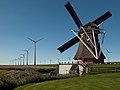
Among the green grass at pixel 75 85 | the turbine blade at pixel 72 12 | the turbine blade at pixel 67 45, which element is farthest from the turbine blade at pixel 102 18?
the green grass at pixel 75 85

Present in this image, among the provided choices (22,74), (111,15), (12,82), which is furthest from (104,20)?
(12,82)

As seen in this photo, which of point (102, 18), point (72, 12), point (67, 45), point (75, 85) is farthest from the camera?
point (67, 45)

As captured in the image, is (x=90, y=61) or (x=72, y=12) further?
(x=72, y=12)

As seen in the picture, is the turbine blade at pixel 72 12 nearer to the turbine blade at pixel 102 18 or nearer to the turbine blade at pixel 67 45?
the turbine blade at pixel 67 45

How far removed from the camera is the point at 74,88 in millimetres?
20750

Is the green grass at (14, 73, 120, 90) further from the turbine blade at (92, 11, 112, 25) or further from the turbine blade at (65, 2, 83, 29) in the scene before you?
the turbine blade at (92, 11, 112, 25)

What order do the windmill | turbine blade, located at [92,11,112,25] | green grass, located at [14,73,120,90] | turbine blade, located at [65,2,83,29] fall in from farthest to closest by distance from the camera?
turbine blade, located at [92,11,112,25], turbine blade, located at [65,2,83,29], the windmill, green grass, located at [14,73,120,90]

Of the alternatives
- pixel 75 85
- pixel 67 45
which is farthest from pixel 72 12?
pixel 75 85

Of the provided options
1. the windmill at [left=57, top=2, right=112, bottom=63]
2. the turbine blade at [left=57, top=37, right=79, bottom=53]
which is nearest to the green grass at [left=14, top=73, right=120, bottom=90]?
the windmill at [left=57, top=2, right=112, bottom=63]

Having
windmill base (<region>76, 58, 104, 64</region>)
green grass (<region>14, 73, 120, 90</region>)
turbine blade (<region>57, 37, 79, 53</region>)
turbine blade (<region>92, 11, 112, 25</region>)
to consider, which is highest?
turbine blade (<region>92, 11, 112, 25</region>)

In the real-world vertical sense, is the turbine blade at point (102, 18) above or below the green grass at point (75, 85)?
above

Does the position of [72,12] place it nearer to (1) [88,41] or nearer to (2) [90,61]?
(1) [88,41]

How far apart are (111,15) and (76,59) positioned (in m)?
13.4

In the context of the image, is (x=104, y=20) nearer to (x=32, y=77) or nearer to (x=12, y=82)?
(x=32, y=77)
